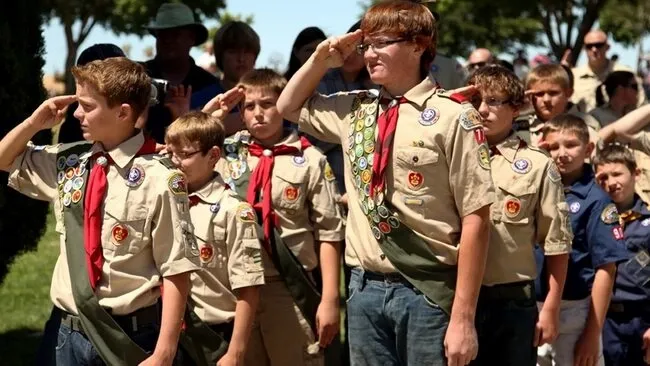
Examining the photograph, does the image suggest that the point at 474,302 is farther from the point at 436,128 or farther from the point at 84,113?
the point at 84,113

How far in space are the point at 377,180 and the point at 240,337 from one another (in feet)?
3.75

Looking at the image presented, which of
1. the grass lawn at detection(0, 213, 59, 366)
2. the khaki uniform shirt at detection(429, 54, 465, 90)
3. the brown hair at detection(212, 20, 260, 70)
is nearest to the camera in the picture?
the brown hair at detection(212, 20, 260, 70)

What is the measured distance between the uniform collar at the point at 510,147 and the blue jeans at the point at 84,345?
5.66 feet

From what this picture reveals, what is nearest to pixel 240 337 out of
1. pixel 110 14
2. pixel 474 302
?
pixel 474 302

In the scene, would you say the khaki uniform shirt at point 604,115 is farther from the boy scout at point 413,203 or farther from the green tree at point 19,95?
the boy scout at point 413,203

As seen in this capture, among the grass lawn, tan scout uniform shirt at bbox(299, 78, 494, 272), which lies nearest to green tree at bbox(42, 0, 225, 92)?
the grass lawn

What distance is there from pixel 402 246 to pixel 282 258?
1.31 metres

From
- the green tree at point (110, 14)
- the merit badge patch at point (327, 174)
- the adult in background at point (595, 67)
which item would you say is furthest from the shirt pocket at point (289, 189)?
the green tree at point (110, 14)

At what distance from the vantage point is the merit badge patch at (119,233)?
4164 millimetres

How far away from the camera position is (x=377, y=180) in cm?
424

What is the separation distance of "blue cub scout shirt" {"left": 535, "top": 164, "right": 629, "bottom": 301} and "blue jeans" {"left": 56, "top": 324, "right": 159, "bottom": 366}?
6.59ft

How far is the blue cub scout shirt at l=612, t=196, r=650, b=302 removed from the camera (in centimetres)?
602

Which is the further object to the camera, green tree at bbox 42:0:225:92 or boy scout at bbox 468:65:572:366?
green tree at bbox 42:0:225:92

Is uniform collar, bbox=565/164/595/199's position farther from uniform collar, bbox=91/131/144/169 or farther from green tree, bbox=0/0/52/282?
green tree, bbox=0/0/52/282
